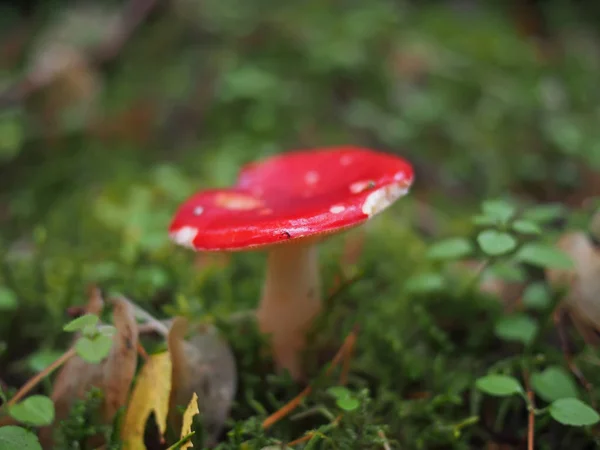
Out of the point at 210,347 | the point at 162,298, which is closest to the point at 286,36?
the point at 162,298

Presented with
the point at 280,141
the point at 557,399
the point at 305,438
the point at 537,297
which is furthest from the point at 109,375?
the point at 280,141

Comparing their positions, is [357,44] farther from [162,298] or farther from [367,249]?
[162,298]

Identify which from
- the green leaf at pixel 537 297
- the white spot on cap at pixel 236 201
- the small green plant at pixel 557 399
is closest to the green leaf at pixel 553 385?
the small green plant at pixel 557 399

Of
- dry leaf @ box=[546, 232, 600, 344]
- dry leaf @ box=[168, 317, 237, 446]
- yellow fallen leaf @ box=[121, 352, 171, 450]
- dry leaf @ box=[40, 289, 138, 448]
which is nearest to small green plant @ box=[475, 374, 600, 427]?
dry leaf @ box=[546, 232, 600, 344]

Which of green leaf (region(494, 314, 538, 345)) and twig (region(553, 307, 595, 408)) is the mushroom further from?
twig (region(553, 307, 595, 408))

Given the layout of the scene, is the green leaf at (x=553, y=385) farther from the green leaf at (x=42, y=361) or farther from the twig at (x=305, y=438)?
Answer: the green leaf at (x=42, y=361)
